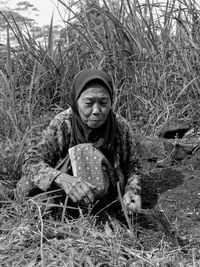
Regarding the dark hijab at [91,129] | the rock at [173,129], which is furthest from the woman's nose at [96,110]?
the rock at [173,129]

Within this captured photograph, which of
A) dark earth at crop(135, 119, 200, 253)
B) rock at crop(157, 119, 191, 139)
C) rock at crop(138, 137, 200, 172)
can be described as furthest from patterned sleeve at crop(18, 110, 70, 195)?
rock at crop(157, 119, 191, 139)

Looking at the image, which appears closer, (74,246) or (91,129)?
(74,246)

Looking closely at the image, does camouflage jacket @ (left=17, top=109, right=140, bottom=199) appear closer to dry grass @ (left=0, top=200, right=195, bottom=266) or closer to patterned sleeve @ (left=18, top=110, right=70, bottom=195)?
patterned sleeve @ (left=18, top=110, right=70, bottom=195)

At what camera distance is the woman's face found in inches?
115

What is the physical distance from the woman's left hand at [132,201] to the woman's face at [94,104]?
435 mm

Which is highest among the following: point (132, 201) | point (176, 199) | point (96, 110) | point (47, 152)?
point (96, 110)

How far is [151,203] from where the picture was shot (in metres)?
3.39

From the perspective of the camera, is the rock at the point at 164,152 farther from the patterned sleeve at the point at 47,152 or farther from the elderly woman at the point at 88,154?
the patterned sleeve at the point at 47,152

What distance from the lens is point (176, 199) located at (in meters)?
3.38

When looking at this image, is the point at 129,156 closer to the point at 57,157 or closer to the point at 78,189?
the point at 57,157

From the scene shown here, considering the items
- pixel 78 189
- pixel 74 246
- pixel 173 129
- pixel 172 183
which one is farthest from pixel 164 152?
pixel 74 246

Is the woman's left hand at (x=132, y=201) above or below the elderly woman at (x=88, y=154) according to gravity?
below

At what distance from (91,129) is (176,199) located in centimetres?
78

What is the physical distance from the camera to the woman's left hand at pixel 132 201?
114 inches
